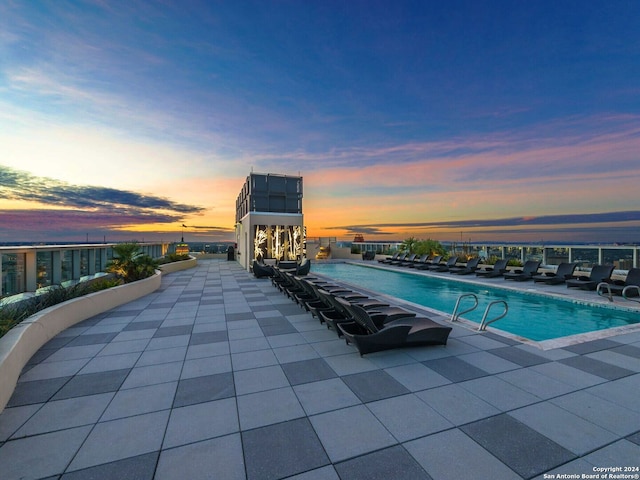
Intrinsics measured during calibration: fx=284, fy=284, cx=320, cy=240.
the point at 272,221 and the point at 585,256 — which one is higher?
the point at 272,221

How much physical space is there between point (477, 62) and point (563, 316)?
10188 millimetres

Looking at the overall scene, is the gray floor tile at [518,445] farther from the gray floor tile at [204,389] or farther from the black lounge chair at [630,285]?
the black lounge chair at [630,285]

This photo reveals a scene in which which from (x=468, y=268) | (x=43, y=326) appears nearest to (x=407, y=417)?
(x=43, y=326)

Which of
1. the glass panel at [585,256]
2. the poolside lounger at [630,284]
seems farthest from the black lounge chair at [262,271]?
the glass panel at [585,256]

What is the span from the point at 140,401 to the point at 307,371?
1.88 meters

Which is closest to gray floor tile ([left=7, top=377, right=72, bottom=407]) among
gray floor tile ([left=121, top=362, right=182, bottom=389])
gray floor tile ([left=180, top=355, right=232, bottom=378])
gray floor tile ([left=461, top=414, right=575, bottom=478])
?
gray floor tile ([left=121, top=362, right=182, bottom=389])

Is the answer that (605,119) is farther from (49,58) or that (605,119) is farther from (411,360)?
(49,58)

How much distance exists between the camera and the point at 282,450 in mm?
2250

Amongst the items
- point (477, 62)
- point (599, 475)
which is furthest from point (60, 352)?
point (477, 62)

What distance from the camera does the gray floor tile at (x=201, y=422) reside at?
240 cm

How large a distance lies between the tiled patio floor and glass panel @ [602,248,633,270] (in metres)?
7.12

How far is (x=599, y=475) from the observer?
6.61ft

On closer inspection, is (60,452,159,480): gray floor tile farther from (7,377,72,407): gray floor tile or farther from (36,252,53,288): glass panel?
(36,252,53,288): glass panel

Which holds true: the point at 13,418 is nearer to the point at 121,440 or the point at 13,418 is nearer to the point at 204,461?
the point at 121,440
